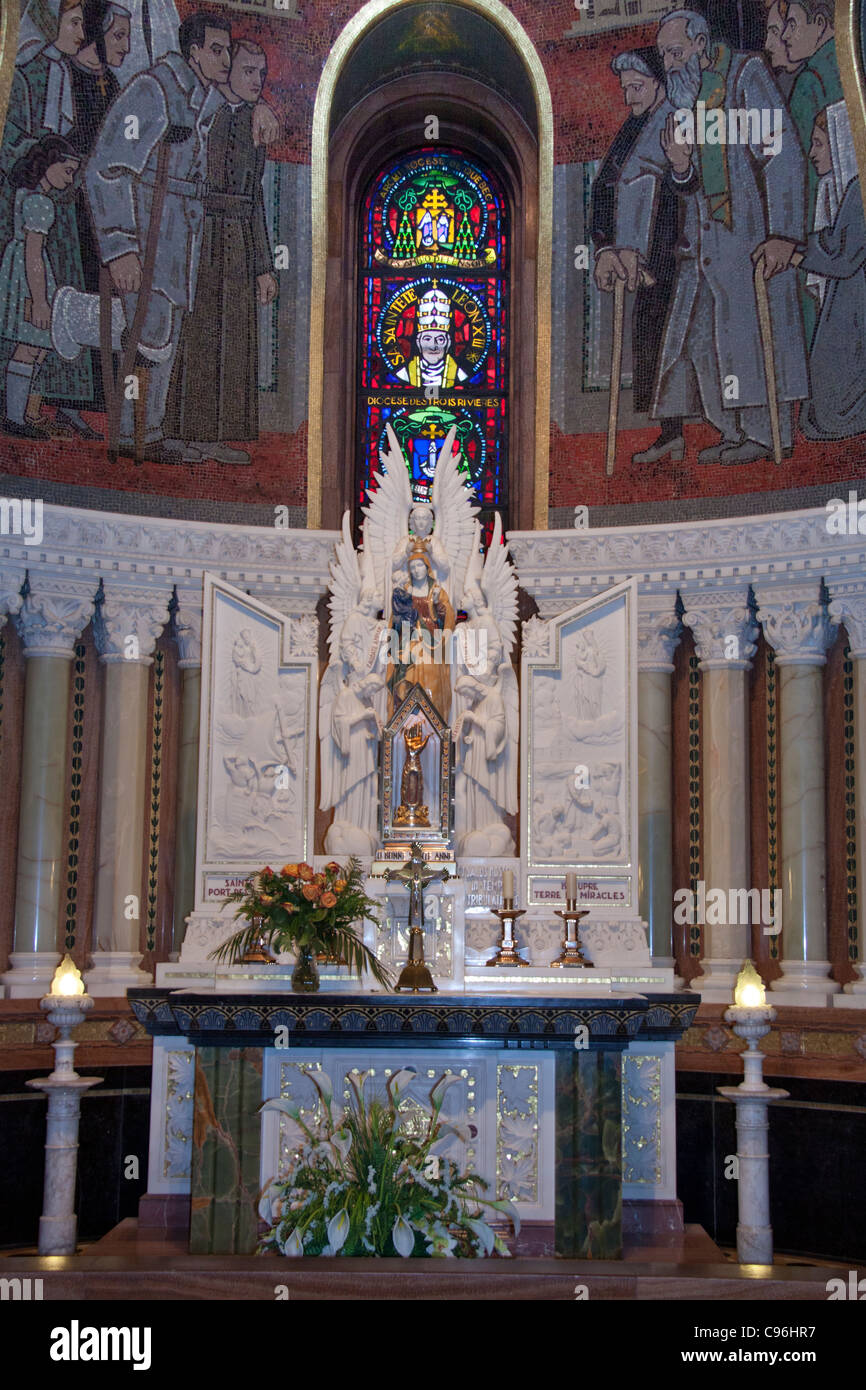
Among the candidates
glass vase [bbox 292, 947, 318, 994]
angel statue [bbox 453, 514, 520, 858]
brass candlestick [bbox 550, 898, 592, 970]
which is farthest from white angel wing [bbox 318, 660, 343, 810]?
glass vase [bbox 292, 947, 318, 994]

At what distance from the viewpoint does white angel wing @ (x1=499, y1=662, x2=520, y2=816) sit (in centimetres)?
1187

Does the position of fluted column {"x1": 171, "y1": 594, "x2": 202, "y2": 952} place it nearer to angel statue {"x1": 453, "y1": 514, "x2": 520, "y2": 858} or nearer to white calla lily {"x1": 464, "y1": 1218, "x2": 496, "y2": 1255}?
angel statue {"x1": 453, "y1": 514, "x2": 520, "y2": 858}

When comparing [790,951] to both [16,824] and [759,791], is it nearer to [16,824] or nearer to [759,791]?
[759,791]

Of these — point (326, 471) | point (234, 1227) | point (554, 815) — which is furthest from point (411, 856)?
point (326, 471)

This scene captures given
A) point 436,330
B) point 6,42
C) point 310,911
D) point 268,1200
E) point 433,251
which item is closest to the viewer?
point 268,1200

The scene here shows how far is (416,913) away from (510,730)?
227 centimetres

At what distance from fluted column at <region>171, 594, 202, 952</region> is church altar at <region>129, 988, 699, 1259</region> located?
426cm

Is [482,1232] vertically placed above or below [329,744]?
below

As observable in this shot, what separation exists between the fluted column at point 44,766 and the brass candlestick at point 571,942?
4.35 meters

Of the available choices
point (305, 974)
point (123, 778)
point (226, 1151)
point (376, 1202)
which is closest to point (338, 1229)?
point (376, 1202)

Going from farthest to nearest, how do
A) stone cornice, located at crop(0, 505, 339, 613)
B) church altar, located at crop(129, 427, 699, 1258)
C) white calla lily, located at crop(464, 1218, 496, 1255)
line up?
1. stone cornice, located at crop(0, 505, 339, 613)
2. church altar, located at crop(129, 427, 699, 1258)
3. white calla lily, located at crop(464, 1218, 496, 1255)

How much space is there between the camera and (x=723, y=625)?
43.2ft

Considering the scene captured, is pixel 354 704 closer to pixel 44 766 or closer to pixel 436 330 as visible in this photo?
pixel 44 766

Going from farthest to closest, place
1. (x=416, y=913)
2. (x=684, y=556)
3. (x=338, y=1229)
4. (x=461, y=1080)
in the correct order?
(x=684, y=556) < (x=416, y=913) < (x=461, y=1080) < (x=338, y=1229)
